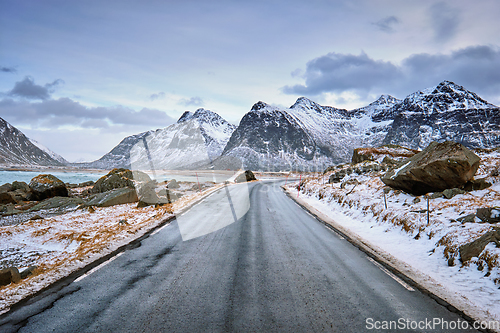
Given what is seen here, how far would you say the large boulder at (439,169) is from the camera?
8367 mm

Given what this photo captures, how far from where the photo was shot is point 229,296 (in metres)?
3.80

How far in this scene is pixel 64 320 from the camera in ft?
10.2

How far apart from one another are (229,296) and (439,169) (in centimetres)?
904

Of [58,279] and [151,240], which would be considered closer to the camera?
[58,279]

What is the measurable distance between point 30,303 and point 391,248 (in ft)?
26.5

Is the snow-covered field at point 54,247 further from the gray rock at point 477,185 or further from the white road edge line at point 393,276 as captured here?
the gray rock at point 477,185

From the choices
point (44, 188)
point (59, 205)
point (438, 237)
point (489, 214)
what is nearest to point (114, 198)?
point (59, 205)

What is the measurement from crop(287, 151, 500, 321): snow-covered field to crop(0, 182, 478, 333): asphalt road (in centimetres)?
80

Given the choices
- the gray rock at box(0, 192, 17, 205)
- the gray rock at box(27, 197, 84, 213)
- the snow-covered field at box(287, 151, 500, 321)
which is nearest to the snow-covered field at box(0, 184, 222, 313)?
the gray rock at box(27, 197, 84, 213)

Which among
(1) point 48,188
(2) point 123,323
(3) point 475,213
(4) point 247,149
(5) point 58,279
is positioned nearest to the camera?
(2) point 123,323

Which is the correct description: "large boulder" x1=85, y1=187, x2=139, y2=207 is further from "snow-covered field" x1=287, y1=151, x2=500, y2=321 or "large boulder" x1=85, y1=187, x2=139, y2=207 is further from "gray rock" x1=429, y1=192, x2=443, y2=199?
"gray rock" x1=429, y1=192, x2=443, y2=199

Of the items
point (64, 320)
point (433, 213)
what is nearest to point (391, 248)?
point (433, 213)

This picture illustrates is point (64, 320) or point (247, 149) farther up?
point (247, 149)

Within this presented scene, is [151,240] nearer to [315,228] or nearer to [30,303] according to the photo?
[30,303]
